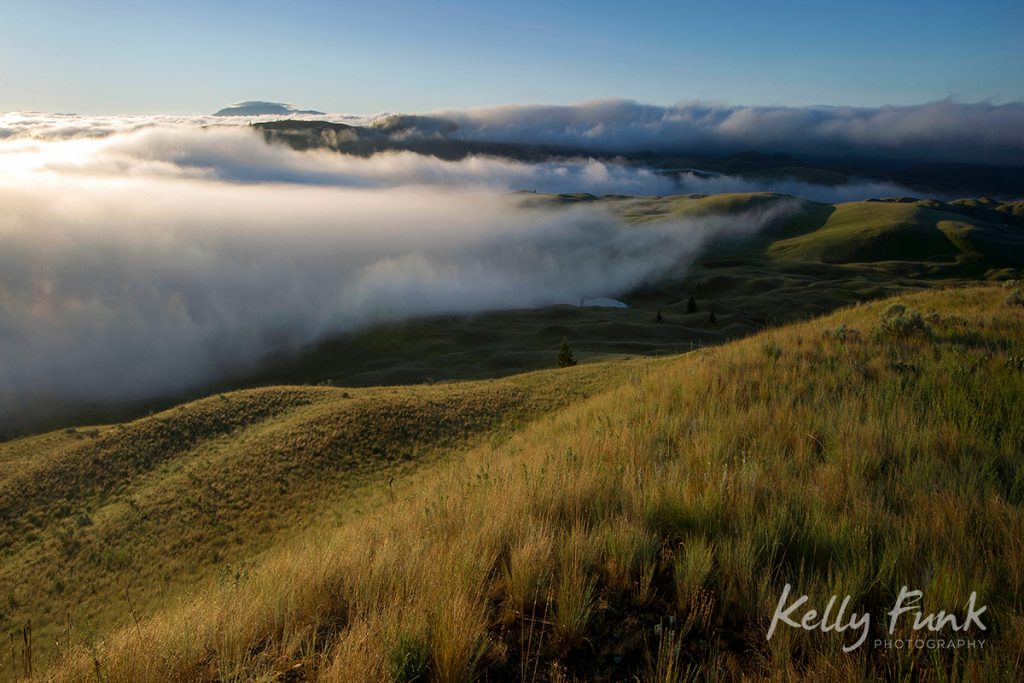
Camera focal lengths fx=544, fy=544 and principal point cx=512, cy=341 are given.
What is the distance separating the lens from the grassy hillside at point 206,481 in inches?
709

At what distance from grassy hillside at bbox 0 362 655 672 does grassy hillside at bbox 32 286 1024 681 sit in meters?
12.1

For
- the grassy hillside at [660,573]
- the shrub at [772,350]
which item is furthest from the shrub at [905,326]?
the grassy hillside at [660,573]

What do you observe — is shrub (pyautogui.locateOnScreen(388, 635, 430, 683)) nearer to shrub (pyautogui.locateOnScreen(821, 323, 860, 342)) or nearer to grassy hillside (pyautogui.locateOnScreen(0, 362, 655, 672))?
shrub (pyautogui.locateOnScreen(821, 323, 860, 342))

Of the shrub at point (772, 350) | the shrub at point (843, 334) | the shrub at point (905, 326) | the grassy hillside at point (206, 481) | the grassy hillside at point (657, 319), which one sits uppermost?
the shrub at point (905, 326)

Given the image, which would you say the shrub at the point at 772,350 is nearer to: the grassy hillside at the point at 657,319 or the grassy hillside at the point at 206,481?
the grassy hillside at the point at 206,481

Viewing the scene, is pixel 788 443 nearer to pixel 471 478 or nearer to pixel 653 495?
pixel 653 495

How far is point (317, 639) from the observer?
355cm

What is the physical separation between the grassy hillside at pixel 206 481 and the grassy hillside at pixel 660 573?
12083 mm

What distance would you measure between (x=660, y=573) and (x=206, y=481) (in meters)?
23.9

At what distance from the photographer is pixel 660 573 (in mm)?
3826

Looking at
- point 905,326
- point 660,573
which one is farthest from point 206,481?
point 905,326

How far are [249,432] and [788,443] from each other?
27.0m

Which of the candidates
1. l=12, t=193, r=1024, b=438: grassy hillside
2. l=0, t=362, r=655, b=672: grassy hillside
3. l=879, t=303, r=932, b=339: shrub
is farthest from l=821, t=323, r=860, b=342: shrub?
l=12, t=193, r=1024, b=438: grassy hillside

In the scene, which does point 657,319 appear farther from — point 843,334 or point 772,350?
point 772,350
